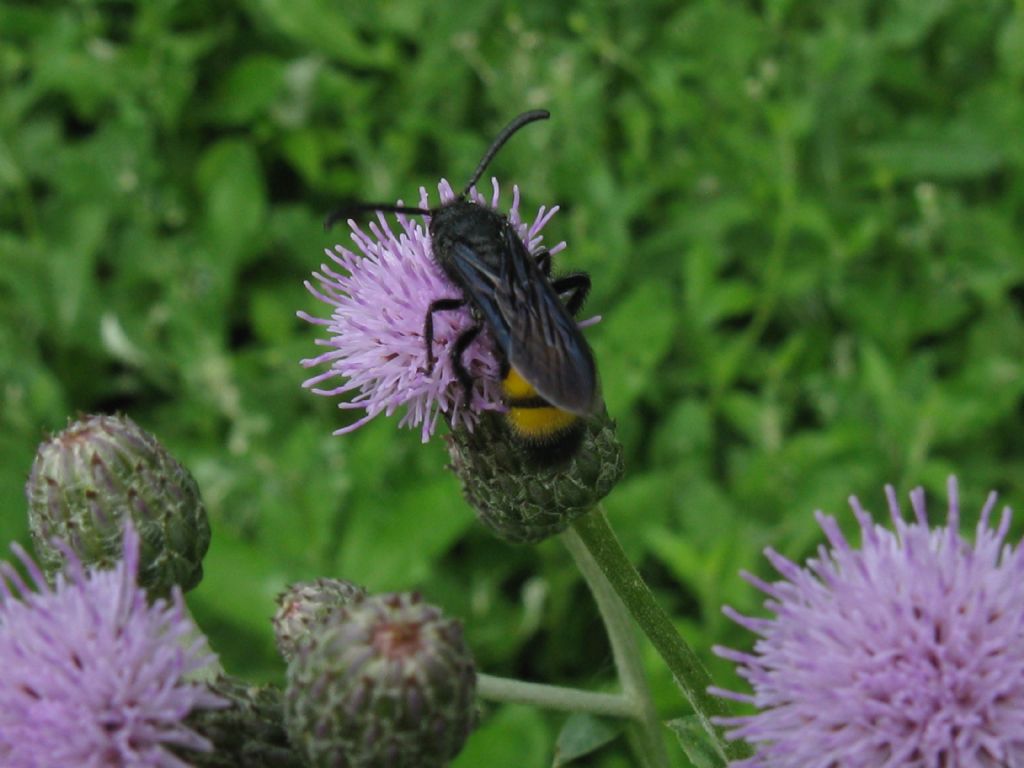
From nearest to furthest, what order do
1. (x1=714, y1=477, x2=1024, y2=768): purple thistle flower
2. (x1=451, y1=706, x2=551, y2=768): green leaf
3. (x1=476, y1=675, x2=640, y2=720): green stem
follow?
(x1=714, y1=477, x2=1024, y2=768): purple thistle flower → (x1=476, y1=675, x2=640, y2=720): green stem → (x1=451, y1=706, x2=551, y2=768): green leaf

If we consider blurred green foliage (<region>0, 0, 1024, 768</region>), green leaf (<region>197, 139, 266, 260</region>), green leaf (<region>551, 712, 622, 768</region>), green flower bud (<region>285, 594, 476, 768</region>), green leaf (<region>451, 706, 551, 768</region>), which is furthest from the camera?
green leaf (<region>197, 139, 266, 260</region>)

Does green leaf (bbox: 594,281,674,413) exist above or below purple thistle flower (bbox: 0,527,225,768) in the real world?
above

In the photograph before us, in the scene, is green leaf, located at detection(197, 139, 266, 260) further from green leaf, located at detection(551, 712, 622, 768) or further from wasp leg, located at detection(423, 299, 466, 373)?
green leaf, located at detection(551, 712, 622, 768)

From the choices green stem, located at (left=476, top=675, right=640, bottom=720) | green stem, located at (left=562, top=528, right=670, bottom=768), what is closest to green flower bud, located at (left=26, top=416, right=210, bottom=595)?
green stem, located at (left=476, top=675, right=640, bottom=720)

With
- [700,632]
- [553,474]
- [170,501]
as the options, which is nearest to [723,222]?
[700,632]

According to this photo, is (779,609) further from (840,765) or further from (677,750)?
(677,750)

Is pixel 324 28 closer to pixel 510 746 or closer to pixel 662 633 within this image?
pixel 510 746
